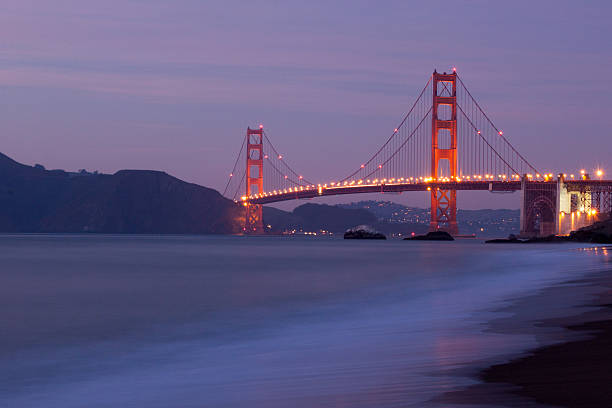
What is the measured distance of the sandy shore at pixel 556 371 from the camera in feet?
17.4

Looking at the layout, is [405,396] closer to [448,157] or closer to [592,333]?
[592,333]

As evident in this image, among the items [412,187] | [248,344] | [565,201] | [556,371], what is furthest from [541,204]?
[556,371]

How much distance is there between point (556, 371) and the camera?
6316mm

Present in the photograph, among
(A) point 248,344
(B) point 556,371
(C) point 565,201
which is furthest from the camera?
(C) point 565,201

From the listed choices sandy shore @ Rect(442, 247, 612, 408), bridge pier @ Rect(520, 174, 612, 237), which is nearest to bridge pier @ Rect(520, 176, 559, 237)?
bridge pier @ Rect(520, 174, 612, 237)

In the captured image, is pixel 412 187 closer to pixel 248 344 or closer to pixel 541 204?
pixel 541 204

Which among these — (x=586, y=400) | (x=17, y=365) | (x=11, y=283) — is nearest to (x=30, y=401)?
(x=17, y=365)

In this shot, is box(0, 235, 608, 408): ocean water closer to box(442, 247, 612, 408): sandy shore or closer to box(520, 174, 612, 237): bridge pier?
box(442, 247, 612, 408): sandy shore

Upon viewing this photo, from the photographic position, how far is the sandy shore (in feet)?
17.4

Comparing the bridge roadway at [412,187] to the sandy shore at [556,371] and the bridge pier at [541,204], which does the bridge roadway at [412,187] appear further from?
the sandy shore at [556,371]

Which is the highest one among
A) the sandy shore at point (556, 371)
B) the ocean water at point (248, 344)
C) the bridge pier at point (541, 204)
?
the bridge pier at point (541, 204)

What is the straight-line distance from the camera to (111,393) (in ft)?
22.5

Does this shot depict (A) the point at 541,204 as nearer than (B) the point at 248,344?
No

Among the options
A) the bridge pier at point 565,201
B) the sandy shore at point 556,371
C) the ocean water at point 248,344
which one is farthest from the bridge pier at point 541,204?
the sandy shore at point 556,371
